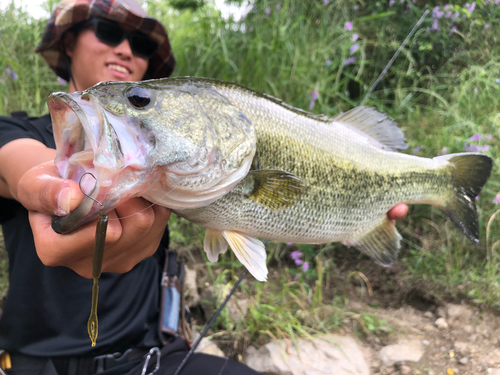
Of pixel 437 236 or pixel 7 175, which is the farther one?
pixel 437 236

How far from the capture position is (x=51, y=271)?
132 centimetres

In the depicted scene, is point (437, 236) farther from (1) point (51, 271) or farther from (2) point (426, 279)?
(1) point (51, 271)

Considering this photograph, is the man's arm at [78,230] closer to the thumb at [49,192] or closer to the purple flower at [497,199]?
the thumb at [49,192]

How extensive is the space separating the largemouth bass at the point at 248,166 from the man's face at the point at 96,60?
3.24ft

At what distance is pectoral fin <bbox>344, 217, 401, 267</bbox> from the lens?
1349mm

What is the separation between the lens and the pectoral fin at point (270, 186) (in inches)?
36.2

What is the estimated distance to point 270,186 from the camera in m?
0.93

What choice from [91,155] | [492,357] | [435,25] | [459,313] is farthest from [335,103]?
[91,155]

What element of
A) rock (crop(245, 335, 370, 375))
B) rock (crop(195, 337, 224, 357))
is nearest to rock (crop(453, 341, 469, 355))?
rock (crop(245, 335, 370, 375))

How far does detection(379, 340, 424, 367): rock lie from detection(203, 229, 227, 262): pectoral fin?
57.9 inches

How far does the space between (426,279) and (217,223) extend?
193 cm

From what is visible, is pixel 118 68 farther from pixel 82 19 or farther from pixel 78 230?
pixel 78 230

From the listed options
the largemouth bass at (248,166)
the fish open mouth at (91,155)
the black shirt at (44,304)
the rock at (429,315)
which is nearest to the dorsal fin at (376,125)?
the largemouth bass at (248,166)

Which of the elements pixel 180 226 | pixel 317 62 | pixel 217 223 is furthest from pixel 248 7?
pixel 217 223
